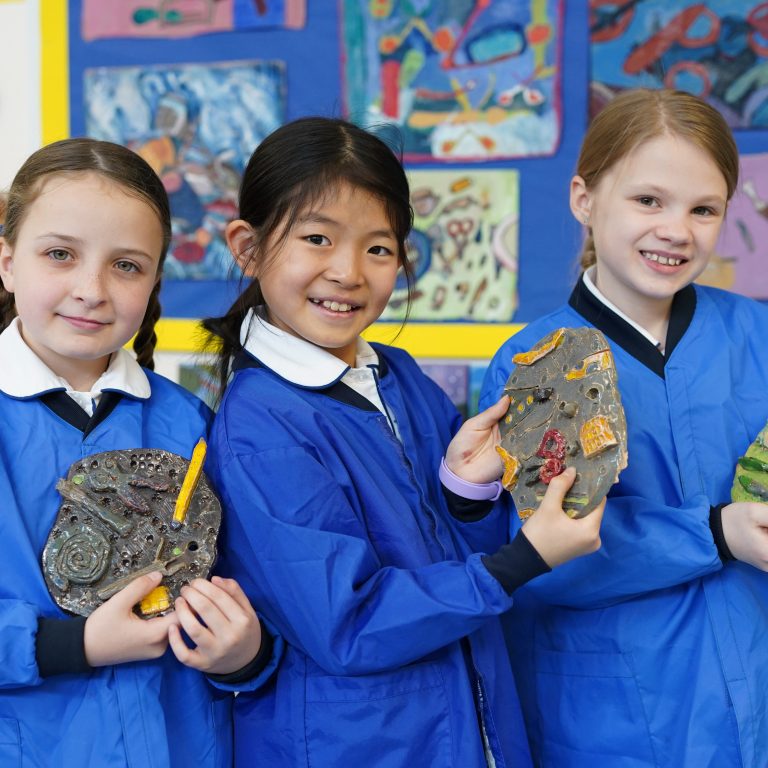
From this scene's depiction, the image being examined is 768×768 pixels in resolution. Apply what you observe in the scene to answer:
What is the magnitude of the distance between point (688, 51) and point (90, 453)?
1796 mm

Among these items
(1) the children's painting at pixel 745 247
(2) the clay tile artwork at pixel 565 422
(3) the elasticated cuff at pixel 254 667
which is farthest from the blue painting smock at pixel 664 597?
(1) the children's painting at pixel 745 247

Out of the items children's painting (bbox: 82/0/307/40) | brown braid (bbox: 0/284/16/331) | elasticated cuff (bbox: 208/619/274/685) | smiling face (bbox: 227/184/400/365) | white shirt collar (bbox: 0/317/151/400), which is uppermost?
children's painting (bbox: 82/0/307/40)

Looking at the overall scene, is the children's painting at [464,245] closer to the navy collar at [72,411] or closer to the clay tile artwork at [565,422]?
the clay tile artwork at [565,422]

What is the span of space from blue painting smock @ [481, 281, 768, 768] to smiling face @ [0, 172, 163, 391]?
55 centimetres

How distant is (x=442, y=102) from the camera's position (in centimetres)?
235

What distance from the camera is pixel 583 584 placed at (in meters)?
1.24

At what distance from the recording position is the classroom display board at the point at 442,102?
7.43ft

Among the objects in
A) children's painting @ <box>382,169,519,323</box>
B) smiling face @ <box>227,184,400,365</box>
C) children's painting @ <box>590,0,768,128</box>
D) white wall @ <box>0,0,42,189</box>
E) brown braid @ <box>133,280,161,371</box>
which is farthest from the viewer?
white wall @ <box>0,0,42,189</box>

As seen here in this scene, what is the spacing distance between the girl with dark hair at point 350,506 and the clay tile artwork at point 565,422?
0.03 meters

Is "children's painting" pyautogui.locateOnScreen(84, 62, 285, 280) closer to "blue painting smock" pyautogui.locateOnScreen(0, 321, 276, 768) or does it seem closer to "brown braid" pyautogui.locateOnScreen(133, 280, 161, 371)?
"brown braid" pyautogui.locateOnScreen(133, 280, 161, 371)

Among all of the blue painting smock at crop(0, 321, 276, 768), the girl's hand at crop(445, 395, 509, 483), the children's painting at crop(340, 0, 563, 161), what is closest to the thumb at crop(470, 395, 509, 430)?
the girl's hand at crop(445, 395, 509, 483)

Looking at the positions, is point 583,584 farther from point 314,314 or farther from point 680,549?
point 314,314

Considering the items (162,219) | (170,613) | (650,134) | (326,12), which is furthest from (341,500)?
(326,12)

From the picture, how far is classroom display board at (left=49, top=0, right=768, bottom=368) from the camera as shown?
2264mm
